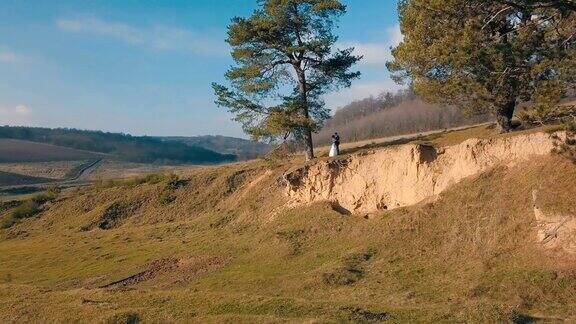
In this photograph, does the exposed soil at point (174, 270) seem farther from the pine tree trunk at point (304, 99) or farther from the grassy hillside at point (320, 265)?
the pine tree trunk at point (304, 99)

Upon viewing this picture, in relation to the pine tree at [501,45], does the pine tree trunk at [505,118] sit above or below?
below

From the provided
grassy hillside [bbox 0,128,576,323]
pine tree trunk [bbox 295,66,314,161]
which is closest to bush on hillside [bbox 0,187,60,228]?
grassy hillside [bbox 0,128,576,323]

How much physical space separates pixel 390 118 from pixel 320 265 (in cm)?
11673

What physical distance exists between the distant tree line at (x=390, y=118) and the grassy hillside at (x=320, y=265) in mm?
60838

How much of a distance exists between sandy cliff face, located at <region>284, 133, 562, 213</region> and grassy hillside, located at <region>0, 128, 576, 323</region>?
0.75 m

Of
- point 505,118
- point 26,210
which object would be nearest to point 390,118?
point 26,210

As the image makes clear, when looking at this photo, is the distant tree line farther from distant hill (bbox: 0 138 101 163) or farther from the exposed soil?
distant hill (bbox: 0 138 101 163)

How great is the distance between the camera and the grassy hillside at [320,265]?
15289 millimetres

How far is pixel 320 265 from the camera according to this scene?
22.0 meters

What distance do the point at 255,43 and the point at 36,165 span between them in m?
134

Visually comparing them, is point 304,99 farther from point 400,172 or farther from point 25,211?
point 25,211

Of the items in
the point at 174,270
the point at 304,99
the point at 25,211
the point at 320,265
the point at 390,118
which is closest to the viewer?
the point at 320,265

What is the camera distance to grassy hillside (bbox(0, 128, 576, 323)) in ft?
50.2

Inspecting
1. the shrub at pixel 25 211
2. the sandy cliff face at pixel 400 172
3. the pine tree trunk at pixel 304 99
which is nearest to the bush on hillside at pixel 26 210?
the shrub at pixel 25 211
